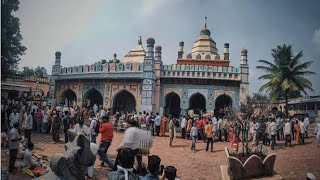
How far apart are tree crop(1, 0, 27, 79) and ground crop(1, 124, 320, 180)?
2271mm

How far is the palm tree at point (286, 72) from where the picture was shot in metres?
14.5

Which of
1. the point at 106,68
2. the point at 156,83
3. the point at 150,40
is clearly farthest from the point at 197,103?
the point at 106,68

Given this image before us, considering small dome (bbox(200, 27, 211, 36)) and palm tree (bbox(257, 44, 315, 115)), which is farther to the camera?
small dome (bbox(200, 27, 211, 36))

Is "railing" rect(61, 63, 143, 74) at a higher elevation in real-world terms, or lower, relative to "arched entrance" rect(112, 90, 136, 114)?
higher

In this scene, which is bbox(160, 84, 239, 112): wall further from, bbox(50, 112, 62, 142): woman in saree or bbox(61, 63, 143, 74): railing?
bbox(50, 112, 62, 142): woman in saree

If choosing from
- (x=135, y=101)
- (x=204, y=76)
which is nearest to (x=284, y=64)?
(x=204, y=76)

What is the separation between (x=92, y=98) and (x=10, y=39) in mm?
9501

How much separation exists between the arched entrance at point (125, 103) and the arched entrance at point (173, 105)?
1766mm

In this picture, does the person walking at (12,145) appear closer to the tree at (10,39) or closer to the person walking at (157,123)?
the tree at (10,39)

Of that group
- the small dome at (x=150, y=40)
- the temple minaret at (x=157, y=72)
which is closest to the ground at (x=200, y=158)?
the temple minaret at (x=157, y=72)

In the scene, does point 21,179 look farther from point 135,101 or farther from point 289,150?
point 135,101

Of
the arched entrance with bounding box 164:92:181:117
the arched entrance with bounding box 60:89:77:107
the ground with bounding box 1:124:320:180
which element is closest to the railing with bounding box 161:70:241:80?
the arched entrance with bounding box 164:92:181:117

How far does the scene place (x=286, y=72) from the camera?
578 inches

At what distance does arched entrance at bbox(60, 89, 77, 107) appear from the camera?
18.4 m
